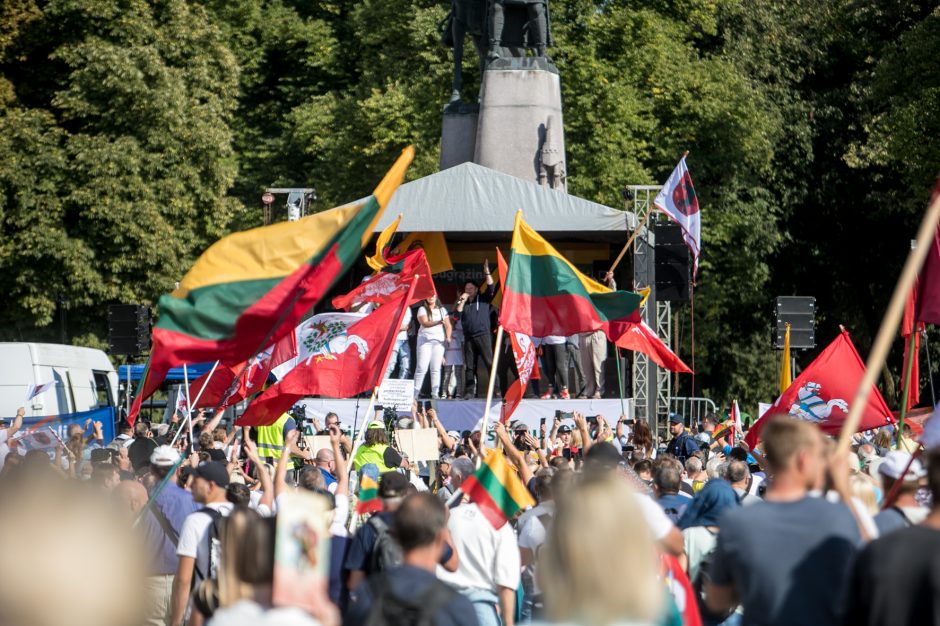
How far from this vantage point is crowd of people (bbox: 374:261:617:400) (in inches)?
829

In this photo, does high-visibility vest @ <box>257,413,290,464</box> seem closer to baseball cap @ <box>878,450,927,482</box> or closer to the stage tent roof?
the stage tent roof

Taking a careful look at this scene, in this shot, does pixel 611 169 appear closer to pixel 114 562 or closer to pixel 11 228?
pixel 11 228

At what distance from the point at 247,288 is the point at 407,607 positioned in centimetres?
277

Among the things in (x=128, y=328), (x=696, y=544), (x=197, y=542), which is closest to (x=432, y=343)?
(x=128, y=328)

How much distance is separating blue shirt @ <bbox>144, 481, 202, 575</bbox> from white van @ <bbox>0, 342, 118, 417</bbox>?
52.0 ft

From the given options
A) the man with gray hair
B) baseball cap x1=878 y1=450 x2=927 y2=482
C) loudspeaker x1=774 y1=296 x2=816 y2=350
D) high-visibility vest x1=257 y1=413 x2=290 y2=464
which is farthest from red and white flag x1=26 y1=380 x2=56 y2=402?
baseball cap x1=878 y1=450 x2=927 y2=482

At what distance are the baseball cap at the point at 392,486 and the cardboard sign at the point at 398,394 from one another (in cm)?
902

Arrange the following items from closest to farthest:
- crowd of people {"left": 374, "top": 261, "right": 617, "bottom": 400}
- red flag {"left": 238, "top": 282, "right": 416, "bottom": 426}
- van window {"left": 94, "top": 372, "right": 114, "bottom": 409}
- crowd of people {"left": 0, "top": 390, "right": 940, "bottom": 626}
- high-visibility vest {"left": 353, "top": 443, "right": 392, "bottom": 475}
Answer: crowd of people {"left": 0, "top": 390, "right": 940, "bottom": 626} → red flag {"left": 238, "top": 282, "right": 416, "bottom": 426} → high-visibility vest {"left": 353, "top": 443, "right": 392, "bottom": 475} → crowd of people {"left": 374, "top": 261, "right": 617, "bottom": 400} → van window {"left": 94, "top": 372, "right": 114, "bottom": 409}

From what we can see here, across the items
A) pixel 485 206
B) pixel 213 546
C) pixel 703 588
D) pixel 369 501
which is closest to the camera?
pixel 213 546

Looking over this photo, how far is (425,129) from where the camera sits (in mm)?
34562

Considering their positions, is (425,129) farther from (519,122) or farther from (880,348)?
(880,348)

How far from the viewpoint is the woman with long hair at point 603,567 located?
393 cm

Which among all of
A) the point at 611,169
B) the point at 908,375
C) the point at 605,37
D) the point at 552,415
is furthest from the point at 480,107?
the point at 908,375

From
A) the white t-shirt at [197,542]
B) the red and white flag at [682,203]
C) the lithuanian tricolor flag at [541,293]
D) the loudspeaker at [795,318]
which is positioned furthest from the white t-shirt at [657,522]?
the loudspeaker at [795,318]
